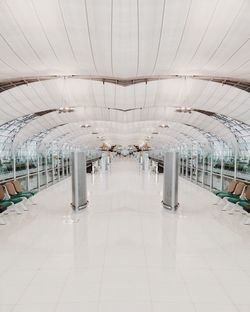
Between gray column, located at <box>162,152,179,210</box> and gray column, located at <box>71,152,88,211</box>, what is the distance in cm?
291

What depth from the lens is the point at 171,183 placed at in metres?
8.34

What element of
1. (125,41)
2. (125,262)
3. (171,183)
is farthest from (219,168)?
(125,262)

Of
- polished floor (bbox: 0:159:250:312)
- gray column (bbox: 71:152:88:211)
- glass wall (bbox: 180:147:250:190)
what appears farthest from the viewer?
glass wall (bbox: 180:147:250:190)

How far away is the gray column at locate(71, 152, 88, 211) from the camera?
8.10m

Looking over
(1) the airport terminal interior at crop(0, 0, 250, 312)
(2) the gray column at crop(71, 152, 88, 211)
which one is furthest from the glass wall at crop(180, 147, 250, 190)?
(2) the gray column at crop(71, 152, 88, 211)

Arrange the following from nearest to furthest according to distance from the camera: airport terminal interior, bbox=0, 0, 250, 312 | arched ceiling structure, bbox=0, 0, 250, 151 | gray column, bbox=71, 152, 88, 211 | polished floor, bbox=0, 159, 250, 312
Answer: polished floor, bbox=0, 159, 250, 312 < airport terminal interior, bbox=0, 0, 250, 312 < arched ceiling structure, bbox=0, 0, 250, 151 < gray column, bbox=71, 152, 88, 211

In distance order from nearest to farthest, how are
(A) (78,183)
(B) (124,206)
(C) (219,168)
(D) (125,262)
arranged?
(D) (125,262) → (A) (78,183) → (B) (124,206) → (C) (219,168)

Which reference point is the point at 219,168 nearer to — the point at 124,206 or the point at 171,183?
the point at 171,183

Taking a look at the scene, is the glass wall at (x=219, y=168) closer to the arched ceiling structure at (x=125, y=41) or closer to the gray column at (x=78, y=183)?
the arched ceiling structure at (x=125, y=41)

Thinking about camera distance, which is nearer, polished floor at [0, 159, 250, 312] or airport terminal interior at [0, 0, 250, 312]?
→ polished floor at [0, 159, 250, 312]

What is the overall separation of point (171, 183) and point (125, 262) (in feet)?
14.5

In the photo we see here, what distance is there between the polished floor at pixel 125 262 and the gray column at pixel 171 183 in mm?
620

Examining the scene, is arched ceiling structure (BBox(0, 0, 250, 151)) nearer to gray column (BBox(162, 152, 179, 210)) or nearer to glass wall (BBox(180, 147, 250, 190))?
glass wall (BBox(180, 147, 250, 190))

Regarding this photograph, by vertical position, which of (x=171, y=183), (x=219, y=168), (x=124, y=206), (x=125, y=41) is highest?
(x=125, y=41)
